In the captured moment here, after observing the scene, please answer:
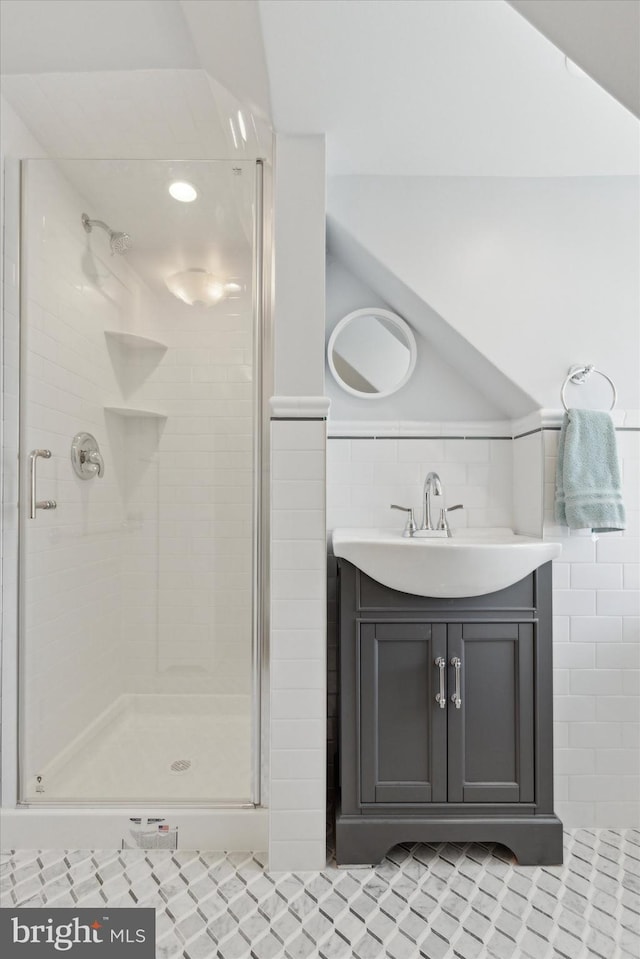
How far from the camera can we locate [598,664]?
1.84m

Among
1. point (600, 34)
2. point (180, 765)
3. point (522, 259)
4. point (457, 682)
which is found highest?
point (522, 259)

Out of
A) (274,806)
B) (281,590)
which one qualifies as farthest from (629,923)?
(281,590)

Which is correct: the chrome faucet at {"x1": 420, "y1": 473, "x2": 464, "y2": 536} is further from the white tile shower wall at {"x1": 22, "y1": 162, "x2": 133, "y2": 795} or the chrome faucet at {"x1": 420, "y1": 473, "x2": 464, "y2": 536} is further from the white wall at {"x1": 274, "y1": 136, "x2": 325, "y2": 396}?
the white tile shower wall at {"x1": 22, "y1": 162, "x2": 133, "y2": 795}

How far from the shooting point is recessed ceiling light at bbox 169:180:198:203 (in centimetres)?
178

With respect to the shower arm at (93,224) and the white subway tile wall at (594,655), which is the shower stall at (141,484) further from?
the white subway tile wall at (594,655)

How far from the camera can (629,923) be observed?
1.39 meters

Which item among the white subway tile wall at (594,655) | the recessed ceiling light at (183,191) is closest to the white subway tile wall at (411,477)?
the white subway tile wall at (594,655)

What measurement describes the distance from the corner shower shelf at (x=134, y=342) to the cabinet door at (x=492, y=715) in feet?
4.23

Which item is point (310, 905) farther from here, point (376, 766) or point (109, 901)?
point (109, 901)

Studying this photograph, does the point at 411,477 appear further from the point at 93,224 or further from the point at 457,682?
the point at 93,224

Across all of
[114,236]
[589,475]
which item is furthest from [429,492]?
[114,236]

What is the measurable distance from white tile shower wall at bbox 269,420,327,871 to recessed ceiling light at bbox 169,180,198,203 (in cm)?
81

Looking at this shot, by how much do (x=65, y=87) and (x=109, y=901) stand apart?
2.40 m

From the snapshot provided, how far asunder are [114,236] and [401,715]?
1771mm
